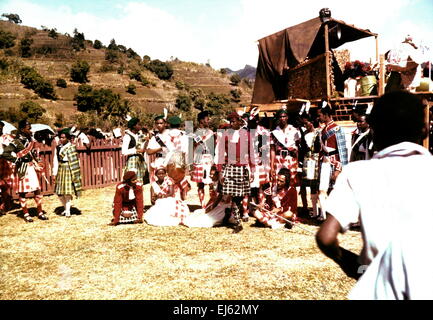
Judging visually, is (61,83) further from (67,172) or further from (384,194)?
(384,194)

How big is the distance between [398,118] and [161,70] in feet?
282

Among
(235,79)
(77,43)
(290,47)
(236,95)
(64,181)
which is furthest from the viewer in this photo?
(77,43)

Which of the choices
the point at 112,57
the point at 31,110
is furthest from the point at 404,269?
the point at 112,57

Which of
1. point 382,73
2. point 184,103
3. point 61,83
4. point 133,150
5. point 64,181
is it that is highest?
point 61,83

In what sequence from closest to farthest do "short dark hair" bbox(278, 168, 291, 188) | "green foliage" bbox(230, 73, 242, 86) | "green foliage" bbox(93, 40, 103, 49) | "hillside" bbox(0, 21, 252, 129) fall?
"short dark hair" bbox(278, 168, 291, 188) < "hillside" bbox(0, 21, 252, 129) < "green foliage" bbox(230, 73, 242, 86) < "green foliage" bbox(93, 40, 103, 49)

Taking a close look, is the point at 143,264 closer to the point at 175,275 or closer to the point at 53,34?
the point at 175,275

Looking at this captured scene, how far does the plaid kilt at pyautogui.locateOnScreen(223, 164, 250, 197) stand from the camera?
6.16m

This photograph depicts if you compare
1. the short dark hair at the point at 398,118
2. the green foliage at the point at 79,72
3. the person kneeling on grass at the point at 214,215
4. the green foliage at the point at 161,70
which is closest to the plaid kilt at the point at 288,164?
the person kneeling on grass at the point at 214,215

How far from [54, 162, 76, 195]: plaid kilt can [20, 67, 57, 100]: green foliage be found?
58.2 metres

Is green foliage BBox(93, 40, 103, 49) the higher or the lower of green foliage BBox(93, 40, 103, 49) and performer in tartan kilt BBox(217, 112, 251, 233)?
the higher

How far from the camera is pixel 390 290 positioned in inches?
58.1

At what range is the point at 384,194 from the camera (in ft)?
5.01

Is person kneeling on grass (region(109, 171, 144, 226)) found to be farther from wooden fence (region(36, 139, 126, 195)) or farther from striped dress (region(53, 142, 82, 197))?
wooden fence (region(36, 139, 126, 195))

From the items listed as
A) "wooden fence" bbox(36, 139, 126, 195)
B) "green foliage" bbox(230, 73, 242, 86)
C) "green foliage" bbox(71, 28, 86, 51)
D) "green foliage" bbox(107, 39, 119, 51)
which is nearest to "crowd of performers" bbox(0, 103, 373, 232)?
"wooden fence" bbox(36, 139, 126, 195)
